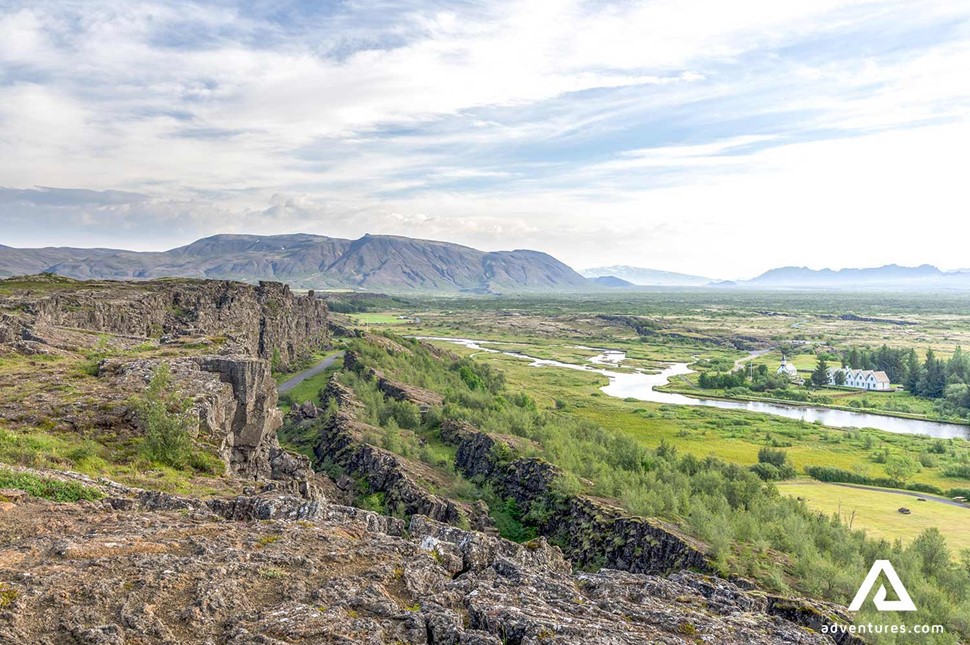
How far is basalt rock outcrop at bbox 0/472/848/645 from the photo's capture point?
13023 mm

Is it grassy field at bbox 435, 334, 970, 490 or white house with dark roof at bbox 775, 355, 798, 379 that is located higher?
white house with dark roof at bbox 775, 355, 798, 379

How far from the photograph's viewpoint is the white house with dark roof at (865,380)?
147375 mm

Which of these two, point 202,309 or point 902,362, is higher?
point 202,309

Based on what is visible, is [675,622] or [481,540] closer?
[675,622]

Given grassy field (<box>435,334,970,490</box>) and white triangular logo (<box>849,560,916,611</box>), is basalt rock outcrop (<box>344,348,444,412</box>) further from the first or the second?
A: white triangular logo (<box>849,560,916,611</box>)

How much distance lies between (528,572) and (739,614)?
285 inches

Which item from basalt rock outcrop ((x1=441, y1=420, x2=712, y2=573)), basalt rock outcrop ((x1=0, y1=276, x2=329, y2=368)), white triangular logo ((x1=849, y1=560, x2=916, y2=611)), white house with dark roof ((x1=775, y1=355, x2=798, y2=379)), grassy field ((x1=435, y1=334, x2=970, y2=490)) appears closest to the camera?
white triangular logo ((x1=849, y1=560, x2=916, y2=611))

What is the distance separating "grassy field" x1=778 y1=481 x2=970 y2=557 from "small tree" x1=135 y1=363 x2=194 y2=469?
54.3m

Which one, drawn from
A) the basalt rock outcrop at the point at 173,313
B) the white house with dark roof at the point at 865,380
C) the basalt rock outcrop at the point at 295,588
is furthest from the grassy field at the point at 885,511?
the white house with dark roof at the point at 865,380

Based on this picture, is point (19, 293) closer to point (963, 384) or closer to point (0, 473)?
point (0, 473)

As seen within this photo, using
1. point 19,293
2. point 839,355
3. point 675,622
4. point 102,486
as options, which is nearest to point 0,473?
point 102,486

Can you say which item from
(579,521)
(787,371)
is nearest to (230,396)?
(579,521)

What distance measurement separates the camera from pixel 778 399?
436 feet

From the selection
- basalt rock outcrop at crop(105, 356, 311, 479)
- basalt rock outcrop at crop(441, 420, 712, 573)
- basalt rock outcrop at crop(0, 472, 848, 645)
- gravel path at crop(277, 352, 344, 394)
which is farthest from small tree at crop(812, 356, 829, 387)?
basalt rock outcrop at crop(0, 472, 848, 645)
